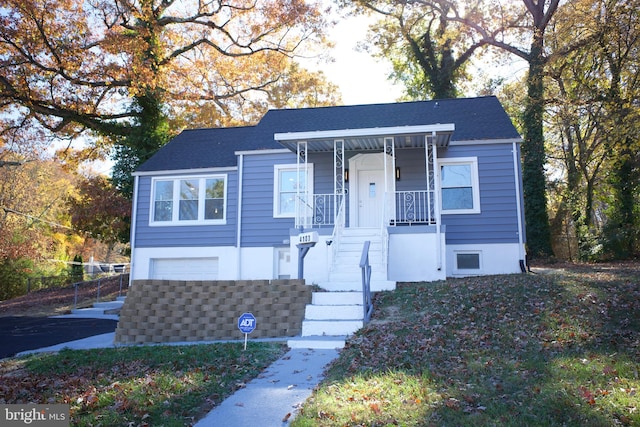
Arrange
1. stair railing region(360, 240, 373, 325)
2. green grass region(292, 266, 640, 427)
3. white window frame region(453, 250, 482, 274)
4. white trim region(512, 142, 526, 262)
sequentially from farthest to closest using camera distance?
white window frame region(453, 250, 482, 274), white trim region(512, 142, 526, 262), stair railing region(360, 240, 373, 325), green grass region(292, 266, 640, 427)

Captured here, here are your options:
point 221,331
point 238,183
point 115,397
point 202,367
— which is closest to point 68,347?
point 221,331

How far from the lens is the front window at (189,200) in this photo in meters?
15.4

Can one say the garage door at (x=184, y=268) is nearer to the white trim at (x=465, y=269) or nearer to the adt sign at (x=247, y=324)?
the white trim at (x=465, y=269)

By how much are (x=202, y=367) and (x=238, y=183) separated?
894cm

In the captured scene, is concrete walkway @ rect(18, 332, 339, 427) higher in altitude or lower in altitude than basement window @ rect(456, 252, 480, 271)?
lower

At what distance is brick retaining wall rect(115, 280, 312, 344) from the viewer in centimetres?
902

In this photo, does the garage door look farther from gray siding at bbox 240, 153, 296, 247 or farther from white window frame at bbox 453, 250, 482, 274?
white window frame at bbox 453, 250, 482, 274

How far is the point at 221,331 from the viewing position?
356 inches

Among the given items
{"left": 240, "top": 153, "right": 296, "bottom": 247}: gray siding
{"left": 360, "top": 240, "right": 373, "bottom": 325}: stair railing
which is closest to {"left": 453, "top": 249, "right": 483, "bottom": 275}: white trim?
{"left": 240, "top": 153, "right": 296, "bottom": 247}: gray siding

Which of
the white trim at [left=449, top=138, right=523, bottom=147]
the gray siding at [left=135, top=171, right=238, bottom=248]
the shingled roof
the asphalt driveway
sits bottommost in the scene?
the asphalt driveway

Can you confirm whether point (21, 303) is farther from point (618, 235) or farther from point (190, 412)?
point (618, 235)

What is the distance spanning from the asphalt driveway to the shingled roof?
5.18m

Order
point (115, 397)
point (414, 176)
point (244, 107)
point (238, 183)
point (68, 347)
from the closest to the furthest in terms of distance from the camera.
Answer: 1. point (115, 397)
2. point (68, 347)
3. point (414, 176)
4. point (238, 183)
5. point (244, 107)

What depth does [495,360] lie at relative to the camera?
5.98 meters
